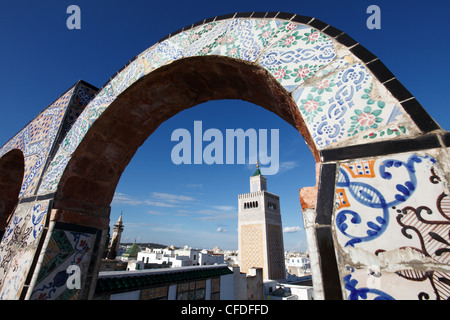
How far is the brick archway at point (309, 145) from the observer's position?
0.85 metres

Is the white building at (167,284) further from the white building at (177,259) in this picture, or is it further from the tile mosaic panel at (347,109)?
the white building at (177,259)

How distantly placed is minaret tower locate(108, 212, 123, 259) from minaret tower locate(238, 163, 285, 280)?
541 inches

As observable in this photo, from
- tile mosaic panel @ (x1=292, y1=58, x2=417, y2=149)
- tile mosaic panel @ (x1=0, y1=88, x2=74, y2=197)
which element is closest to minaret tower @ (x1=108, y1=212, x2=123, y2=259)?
tile mosaic panel @ (x1=0, y1=88, x2=74, y2=197)

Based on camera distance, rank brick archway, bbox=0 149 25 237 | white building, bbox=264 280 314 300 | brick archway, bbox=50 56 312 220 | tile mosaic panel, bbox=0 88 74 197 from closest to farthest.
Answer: brick archway, bbox=50 56 312 220
tile mosaic panel, bbox=0 88 74 197
brick archway, bbox=0 149 25 237
white building, bbox=264 280 314 300

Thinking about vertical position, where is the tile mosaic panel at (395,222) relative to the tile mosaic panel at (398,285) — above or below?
above

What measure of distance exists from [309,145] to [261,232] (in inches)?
1029

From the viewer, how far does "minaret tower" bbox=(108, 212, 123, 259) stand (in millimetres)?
17055

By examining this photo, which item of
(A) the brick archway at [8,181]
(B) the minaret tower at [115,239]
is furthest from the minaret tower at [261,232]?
(A) the brick archway at [8,181]

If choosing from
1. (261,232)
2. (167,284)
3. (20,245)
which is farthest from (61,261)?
(261,232)

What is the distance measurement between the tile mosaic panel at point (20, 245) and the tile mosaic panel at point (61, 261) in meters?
0.13

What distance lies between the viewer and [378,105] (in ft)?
3.43

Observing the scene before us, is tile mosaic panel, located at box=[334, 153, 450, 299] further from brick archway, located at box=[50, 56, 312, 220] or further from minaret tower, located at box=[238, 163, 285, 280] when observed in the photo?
minaret tower, located at box=[238, 163, 285, 280]
